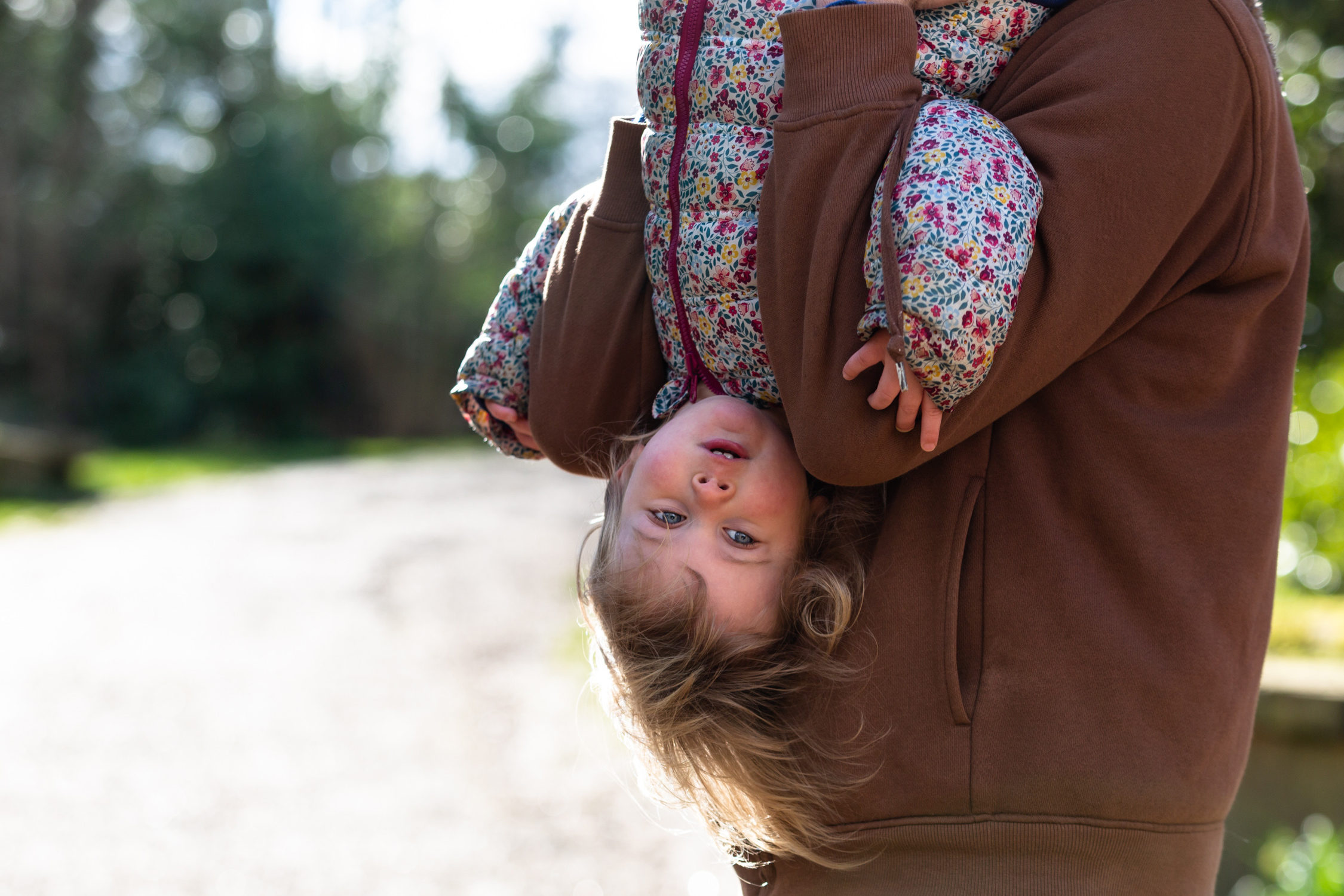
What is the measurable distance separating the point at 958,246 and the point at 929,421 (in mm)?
194

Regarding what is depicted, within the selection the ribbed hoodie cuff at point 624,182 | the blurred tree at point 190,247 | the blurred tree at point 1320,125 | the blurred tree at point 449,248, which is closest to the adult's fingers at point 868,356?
the ribbed hoodie cuff at point 624,182

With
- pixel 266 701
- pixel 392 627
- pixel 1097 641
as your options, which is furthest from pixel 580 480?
pixel 1097 641

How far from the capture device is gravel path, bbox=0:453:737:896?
435 centimetres

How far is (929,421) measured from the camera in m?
1.21

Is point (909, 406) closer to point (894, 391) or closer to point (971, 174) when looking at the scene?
point (894, 391)

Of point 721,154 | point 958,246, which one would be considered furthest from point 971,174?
point 721,154

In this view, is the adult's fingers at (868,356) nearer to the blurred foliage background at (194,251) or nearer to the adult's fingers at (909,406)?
the adult's fingers at (909,406)

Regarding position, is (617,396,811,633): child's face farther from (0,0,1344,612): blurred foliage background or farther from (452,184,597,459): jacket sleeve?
(0,0,1344,612): blurred foliage background

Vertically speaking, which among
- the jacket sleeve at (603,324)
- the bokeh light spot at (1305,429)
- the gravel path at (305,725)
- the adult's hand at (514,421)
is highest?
the jacket sleeve at (603,324)

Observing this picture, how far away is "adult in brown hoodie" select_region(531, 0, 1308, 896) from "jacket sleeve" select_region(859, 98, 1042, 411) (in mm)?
47

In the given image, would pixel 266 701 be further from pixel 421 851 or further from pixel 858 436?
pixel 858 436

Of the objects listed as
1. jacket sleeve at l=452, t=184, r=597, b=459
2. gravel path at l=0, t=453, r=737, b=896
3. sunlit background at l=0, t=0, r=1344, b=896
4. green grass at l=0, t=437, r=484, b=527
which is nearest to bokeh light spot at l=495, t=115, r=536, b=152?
sunlit background at l=0, t=0, r=1344, b=896

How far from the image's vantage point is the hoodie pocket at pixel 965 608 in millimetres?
1340

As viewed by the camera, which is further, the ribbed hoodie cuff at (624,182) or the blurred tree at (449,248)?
the blurred tree at (449,248)
